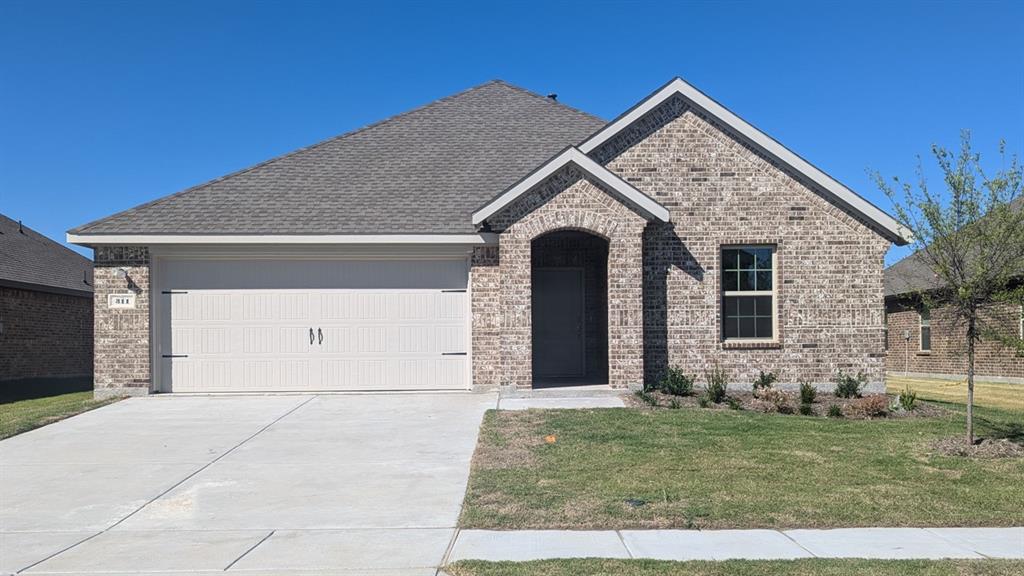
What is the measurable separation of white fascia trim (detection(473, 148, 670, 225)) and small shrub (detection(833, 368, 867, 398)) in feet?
16.2

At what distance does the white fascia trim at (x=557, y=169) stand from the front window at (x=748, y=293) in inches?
97.9

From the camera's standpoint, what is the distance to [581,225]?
47.6 ft

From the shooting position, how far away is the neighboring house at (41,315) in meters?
21.9

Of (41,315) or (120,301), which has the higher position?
(120,301)

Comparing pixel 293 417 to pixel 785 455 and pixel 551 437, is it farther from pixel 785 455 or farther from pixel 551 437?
pixel 785 455

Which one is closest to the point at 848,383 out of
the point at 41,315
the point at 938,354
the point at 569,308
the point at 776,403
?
the point at 776,403

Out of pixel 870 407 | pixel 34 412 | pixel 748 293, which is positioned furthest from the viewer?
pixel 748 293

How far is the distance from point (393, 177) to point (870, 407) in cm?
1003

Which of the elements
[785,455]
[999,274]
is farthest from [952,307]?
[785,455]

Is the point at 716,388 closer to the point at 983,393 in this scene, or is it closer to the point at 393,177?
the point at 393,177

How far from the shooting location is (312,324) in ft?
50.3

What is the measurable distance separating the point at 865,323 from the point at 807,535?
9.69 meters

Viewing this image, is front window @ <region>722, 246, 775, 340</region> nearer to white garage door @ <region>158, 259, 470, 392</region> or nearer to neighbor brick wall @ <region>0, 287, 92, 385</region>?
white garage door @ <region>158, 259, 470, 392</region>

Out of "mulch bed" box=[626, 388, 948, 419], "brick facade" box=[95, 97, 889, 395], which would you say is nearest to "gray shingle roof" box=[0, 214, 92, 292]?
"brick facade" box=[95, 97, 889, 395]
